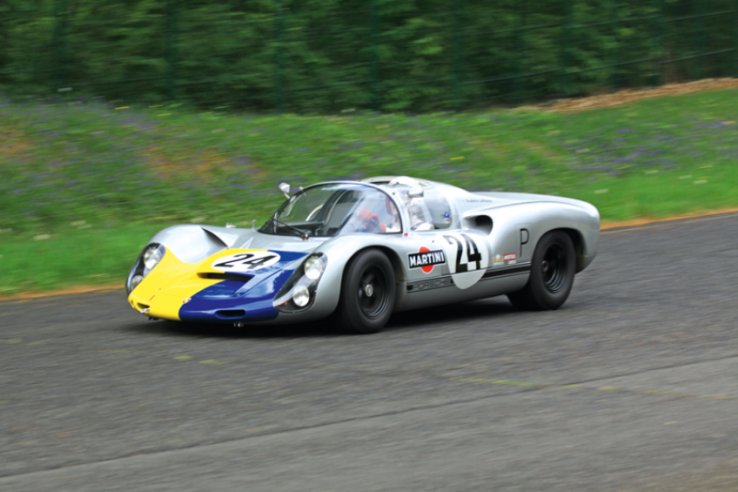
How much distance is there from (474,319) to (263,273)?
1.95m

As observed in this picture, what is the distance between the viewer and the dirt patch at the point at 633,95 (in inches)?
852

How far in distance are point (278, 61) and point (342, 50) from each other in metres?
1.52

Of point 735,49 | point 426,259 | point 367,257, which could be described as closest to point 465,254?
point 426,259

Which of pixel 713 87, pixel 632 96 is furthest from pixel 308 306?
pixel 713 87

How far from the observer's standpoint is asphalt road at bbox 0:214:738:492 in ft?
13.0

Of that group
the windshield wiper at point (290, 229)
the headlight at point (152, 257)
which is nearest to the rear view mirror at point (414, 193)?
the windshield wiper at point (290, 229)

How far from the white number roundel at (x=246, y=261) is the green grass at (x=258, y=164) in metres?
3.60

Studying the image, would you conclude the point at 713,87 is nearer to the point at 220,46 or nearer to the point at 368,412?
the point at 220,46

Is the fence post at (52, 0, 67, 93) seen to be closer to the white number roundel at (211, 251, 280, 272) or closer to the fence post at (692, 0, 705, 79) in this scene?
the white number roundel at (211, 251, 280, 272)

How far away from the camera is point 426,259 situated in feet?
24.1

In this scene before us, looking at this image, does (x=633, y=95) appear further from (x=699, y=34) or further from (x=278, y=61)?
(x=278, y=61)

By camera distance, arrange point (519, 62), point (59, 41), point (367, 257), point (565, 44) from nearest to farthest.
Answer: point (367, 257)
point (59, 41)
point (519, 62)
point (565, 44)

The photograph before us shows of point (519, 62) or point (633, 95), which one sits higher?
point (519, 62)

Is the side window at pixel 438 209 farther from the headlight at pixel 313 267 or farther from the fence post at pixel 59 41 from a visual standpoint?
the fence post at pixel 59 41
